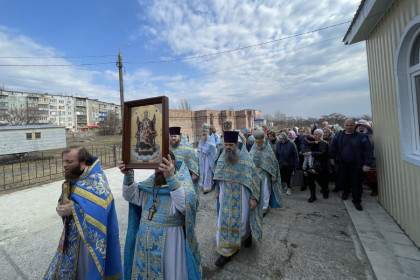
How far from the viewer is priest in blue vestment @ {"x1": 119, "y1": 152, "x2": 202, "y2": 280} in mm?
1826

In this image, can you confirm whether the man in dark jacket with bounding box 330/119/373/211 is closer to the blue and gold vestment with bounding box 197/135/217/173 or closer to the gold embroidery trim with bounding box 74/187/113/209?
the blue and gold vestment with bounding box 197/135/217/173

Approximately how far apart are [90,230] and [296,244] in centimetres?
310

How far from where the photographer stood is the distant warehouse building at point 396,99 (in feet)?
10.7

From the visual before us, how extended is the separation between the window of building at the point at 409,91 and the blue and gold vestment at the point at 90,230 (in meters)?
4.29

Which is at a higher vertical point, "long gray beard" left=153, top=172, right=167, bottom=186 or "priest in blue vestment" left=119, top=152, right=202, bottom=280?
"long gray beard" left=153, top=172, right=167, bottom=186

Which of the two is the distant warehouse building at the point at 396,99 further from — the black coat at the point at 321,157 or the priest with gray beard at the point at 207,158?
the priest with gray beard at the point at 207,158

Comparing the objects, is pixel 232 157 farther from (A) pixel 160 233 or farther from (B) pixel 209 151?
(B) pixel 209 151

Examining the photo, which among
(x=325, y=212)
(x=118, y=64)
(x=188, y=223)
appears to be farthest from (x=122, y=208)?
(x=118, y=64)

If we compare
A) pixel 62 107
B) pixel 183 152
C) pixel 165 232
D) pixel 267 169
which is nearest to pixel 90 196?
pixel 165 232

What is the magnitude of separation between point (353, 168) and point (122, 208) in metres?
5.72

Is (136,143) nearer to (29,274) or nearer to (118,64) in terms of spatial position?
(29,274)

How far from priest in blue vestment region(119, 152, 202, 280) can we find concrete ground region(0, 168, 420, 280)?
1.08 metres

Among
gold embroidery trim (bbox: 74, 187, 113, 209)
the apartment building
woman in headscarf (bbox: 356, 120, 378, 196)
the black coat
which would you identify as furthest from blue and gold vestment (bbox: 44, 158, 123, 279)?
the apartment building

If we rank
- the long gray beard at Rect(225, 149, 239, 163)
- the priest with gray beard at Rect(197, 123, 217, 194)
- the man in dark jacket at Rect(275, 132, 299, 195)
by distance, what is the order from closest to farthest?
the long gray beard at Rect(225, 149, 239, 163) → the man in dark jacket at Rect(275, 132, 299, 195) → the priest with gray beard at Rect(197, 123, 217, 194)
